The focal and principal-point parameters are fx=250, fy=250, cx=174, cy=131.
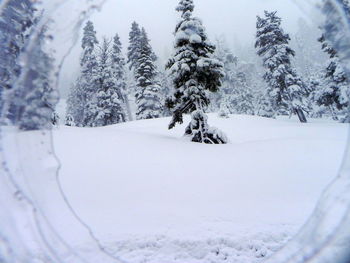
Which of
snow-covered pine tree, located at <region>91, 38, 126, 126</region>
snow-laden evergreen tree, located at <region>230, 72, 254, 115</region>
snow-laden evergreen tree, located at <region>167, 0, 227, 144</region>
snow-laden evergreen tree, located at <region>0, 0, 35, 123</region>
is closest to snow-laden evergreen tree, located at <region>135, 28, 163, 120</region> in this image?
snow-covered pine tree, located at <region>91, 38, 126, 126</region>

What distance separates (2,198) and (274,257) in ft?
8.65

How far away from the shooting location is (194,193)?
6891 mm

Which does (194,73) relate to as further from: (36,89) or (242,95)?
(242,95)

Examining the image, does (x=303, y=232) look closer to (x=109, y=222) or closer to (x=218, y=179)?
(x=109, y=222)

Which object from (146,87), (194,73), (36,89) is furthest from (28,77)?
(146,87)

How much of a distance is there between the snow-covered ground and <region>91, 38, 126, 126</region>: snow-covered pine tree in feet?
75.4

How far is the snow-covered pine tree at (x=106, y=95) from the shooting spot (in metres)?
34.5

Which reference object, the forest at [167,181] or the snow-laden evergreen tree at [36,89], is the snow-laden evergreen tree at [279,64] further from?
the snow-laden evergreen tree at [36,89]

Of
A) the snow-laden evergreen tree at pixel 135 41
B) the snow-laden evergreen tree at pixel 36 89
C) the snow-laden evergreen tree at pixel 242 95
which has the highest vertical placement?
the snow-laden evergreen tree at pixel 135 41

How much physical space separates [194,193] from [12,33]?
5537mm

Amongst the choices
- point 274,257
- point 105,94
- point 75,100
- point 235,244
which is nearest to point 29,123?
point 274,257

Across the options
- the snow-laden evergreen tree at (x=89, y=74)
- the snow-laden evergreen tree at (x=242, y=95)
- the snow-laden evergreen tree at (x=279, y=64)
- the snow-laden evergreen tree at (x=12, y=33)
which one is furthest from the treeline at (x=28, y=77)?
the snow-laden evergreen tree at (x=242, y=95)

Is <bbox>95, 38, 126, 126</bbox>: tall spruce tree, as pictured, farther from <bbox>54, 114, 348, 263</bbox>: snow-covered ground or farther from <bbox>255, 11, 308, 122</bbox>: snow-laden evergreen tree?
<bbox>54, 114, 348, 263</bbox>: snow-covered ground

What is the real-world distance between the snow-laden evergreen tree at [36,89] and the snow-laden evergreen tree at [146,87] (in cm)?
3127
